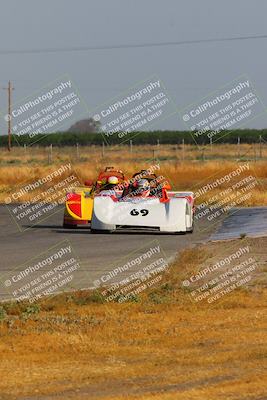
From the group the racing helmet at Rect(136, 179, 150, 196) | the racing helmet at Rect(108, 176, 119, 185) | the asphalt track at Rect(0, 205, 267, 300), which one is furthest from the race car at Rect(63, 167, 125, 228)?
the racing helmet at Rect(136, 179, 150, 196)

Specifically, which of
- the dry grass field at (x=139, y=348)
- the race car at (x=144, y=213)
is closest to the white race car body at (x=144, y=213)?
the race car at (x=144, y=213)

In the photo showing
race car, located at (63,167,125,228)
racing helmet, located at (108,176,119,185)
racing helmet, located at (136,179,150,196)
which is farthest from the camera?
racing helmet, located at (108,176,119,185)

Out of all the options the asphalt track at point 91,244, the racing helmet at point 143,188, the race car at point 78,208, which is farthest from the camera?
the race car at point 78,208

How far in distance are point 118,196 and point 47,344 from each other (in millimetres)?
16250

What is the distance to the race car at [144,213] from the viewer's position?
2666 centimetres

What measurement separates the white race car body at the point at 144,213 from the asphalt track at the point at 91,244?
10.5 inches

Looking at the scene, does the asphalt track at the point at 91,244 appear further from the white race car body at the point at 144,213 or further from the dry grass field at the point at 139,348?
the dry grass field at the point at 139,348

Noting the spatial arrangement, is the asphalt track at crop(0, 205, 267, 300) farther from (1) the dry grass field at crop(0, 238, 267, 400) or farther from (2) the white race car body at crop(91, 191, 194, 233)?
(1) the dry grass field at crop(0, 238, 267, 400)

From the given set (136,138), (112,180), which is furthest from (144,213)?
(136,138)

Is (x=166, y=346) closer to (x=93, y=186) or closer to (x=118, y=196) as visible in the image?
(x=118, y=196)

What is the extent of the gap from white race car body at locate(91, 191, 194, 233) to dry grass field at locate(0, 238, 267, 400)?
10.0 m

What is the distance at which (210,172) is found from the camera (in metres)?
52.9

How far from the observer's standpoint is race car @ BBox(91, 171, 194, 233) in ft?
87.5

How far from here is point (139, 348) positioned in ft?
38.3
